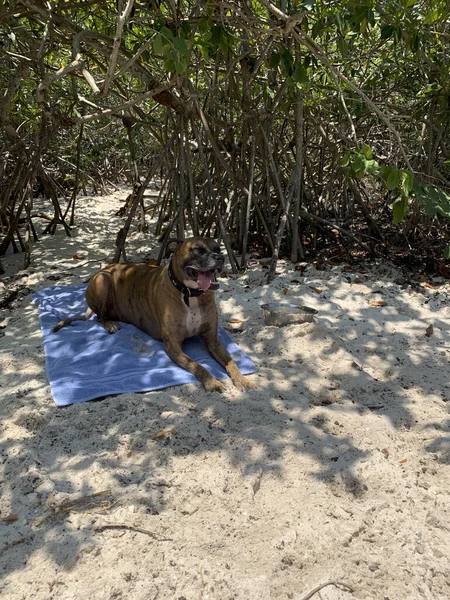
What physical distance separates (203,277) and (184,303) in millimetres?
283

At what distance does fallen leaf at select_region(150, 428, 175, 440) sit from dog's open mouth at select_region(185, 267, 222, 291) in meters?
1.22

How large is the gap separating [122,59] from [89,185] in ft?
26.8

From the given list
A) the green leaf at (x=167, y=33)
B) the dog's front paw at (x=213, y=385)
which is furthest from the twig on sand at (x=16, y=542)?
the green leaf at (x=167, y=33)

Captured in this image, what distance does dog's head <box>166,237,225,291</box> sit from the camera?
3824 millimetres

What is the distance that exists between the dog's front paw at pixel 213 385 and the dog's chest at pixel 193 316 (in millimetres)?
586

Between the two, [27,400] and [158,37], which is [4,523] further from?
[158,37]

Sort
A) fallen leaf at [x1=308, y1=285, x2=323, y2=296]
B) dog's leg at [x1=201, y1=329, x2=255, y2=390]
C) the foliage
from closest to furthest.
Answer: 1. dog's leg at [x1=201, y1=329, x2=255, y2=390]
2. the foliage
3. fallen leaf at [x1=308, y1=285, x2=323, y2=296]

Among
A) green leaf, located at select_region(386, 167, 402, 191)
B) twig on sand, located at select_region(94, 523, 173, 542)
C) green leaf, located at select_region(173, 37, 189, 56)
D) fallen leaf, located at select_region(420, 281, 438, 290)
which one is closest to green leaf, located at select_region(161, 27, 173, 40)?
green leaf, located at select_region(173, 37, 189, 56)

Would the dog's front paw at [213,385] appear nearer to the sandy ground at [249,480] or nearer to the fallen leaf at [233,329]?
the sandy ground at [249,480]

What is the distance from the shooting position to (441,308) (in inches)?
194

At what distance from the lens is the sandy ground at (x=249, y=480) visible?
205 cm

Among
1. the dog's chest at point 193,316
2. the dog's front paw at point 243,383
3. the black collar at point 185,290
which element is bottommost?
the dog's front paw at point 243,383

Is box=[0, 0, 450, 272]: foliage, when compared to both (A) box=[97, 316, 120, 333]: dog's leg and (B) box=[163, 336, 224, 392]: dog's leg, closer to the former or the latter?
(A) box=[97, 316, 120, 333]: dog's leg

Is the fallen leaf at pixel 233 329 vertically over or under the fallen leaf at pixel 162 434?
under
